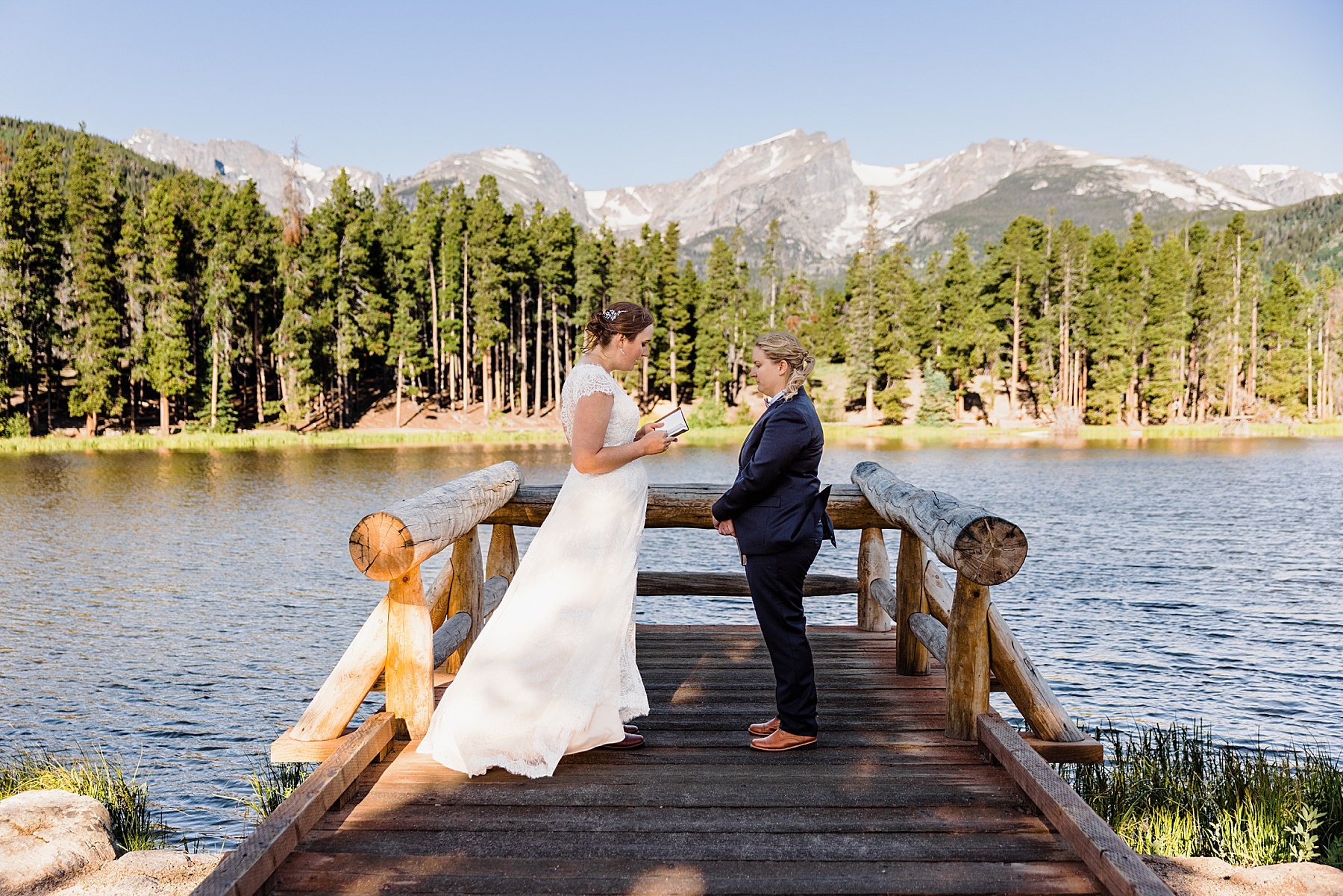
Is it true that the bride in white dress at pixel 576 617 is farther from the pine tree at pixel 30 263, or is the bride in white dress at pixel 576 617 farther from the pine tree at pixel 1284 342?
the pine tree at pixel 1284 342

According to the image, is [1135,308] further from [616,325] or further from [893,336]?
[616,325]

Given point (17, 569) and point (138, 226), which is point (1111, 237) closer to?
point (138, 226)

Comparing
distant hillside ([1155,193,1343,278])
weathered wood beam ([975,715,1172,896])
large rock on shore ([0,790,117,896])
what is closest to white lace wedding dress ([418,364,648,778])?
weathered wood beam ([975,715,1172,896])

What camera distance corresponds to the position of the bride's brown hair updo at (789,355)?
464 cm

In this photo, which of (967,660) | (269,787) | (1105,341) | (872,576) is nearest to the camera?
(967,660)

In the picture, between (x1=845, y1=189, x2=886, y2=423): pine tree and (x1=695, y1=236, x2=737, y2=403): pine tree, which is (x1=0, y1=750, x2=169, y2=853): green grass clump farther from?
(x1=845, y1=189, x2=886, y2=423): pine tree

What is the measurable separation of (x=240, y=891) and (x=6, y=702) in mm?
→ 8395

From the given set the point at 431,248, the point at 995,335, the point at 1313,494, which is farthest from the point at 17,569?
the point at 995,335

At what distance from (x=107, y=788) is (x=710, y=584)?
4.60 m

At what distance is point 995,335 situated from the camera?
60.6 m

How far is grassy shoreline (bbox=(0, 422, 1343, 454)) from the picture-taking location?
43.5 meters

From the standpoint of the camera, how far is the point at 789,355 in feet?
15.2

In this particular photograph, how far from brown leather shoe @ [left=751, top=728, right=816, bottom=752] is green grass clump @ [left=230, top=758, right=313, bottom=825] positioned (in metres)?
3.48

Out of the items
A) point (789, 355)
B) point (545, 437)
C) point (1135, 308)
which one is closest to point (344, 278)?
point (545, 437)
